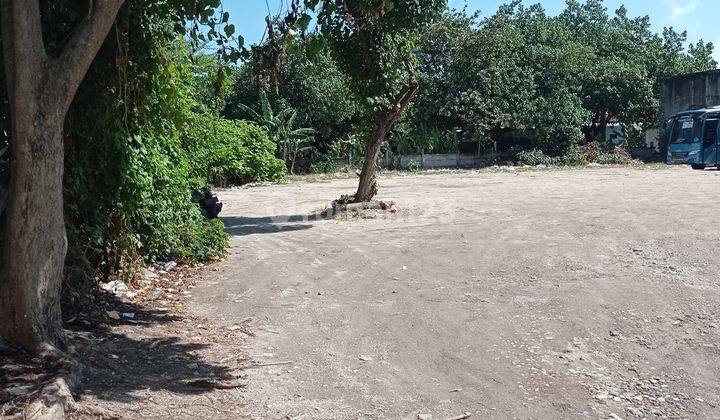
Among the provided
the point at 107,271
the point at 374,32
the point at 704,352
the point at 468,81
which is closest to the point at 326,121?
the point at 468,81

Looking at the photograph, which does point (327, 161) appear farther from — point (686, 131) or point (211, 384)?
point (211, 384)

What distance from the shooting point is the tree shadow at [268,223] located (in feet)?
43.9

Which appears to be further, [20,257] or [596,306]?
[596,306]

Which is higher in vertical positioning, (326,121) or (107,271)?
(326,121)

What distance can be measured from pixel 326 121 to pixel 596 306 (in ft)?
86.1

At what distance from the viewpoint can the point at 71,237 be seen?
6801 mm

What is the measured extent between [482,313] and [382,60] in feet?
28.3

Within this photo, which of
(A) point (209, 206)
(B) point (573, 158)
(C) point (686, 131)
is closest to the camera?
(A) point (209, 206)

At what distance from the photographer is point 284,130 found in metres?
30.8

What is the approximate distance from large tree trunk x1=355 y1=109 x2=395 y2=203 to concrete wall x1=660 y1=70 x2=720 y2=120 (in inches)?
1040

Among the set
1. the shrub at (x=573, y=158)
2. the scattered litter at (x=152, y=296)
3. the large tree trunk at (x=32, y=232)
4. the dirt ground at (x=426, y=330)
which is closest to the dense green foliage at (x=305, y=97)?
the shrub at (x=573, y=158)

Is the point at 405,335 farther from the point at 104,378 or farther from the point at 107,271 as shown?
the point at 107,271

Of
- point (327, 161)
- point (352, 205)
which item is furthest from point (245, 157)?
point (352, 205)

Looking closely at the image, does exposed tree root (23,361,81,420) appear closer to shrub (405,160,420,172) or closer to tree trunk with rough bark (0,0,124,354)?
tree trunk with rough bark (0,0,124,354)
